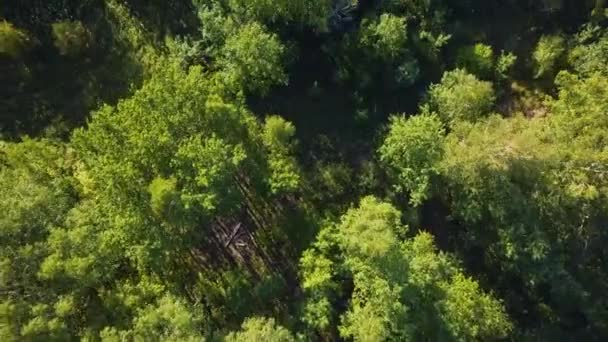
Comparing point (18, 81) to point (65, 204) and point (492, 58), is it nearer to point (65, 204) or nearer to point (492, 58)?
point (65, 204)

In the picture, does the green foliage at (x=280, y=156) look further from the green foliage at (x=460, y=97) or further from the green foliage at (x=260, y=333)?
the green foliage at (x=460, y=97)

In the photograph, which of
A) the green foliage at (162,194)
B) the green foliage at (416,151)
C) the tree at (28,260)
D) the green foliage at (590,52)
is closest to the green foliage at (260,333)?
the green foliage at (162,194)

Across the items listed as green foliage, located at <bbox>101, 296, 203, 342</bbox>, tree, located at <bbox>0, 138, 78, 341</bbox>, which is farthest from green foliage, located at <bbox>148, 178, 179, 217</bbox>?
tree, located at <bbox>0, 138, 78, 341</bbox>

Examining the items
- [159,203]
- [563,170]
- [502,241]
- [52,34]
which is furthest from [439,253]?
[52,34]

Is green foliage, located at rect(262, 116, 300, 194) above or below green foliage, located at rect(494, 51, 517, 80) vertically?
below

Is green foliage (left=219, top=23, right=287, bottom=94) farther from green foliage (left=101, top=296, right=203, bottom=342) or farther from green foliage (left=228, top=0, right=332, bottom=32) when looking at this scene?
green foliage (left=101, top=296, right=203, bottom=342)

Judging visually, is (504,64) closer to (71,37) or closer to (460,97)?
(460,97)
